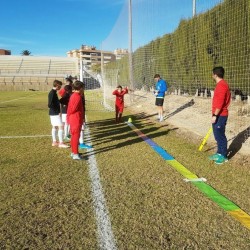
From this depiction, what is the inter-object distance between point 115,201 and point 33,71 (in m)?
76.7

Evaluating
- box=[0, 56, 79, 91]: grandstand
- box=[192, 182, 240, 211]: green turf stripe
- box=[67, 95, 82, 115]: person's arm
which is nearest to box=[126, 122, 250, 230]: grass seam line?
box=[192, 182, 240, 211]: green turf stripe

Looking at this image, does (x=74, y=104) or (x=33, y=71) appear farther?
(x=33, y=71)

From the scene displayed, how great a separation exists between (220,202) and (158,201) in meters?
0.89

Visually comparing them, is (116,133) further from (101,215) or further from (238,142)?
(101,215)

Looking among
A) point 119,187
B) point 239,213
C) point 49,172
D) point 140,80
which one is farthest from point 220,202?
point 140,80

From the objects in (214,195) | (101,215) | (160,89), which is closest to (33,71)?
(160,89)

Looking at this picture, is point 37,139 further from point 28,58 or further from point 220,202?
point 28,58

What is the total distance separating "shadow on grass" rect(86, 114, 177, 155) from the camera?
341 inches

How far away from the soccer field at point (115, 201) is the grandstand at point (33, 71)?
5643cm

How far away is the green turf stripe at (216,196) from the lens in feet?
14.4

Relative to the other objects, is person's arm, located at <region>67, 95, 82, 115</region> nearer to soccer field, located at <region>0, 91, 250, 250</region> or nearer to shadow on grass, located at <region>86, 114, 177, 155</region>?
soccer field, located at <region>0, 91, 250, 250</region>

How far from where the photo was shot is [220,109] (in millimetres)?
6434

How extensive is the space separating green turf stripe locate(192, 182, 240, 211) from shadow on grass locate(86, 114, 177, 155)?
309 centimetres

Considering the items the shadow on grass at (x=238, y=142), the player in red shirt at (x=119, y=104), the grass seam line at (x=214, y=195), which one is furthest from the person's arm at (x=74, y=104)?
the player in red shirt at (x=119, y=104)
